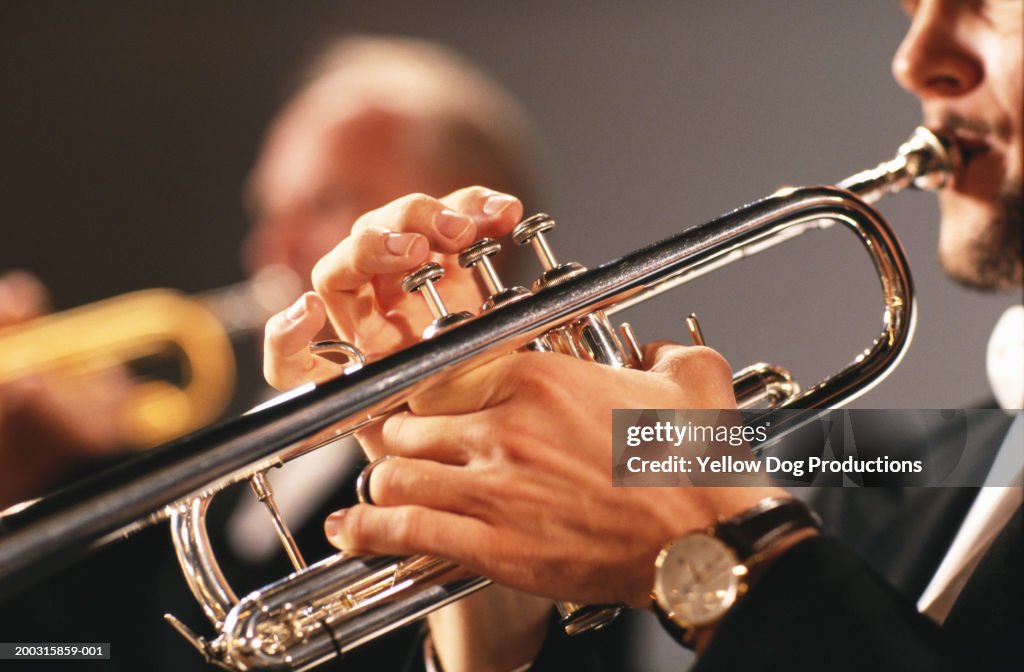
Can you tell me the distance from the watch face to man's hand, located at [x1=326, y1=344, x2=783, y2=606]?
0.07 ft

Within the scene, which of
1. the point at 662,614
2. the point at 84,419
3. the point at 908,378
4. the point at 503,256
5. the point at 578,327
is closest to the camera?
the point at 662,614

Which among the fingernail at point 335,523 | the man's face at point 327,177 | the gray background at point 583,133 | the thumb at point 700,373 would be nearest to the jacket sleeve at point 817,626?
the thumb at point 700,373

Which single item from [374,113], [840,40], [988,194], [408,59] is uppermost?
[408,59]

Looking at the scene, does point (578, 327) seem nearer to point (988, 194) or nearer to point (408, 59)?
point (988, 194)

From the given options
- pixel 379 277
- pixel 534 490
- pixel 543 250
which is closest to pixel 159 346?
pixel 379 277

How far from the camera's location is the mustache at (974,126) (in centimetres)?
108

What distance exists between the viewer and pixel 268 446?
630 millimetres

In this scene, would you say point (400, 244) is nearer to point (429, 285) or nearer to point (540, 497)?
point (429, 285)

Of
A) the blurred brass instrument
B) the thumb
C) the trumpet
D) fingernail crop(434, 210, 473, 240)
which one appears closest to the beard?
the trumpet

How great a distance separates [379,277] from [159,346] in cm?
134

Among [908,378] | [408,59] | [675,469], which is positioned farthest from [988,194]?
[408,59]

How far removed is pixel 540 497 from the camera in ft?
2.08

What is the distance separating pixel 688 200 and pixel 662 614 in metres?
1.12

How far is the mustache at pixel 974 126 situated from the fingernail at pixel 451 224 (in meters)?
0.66
